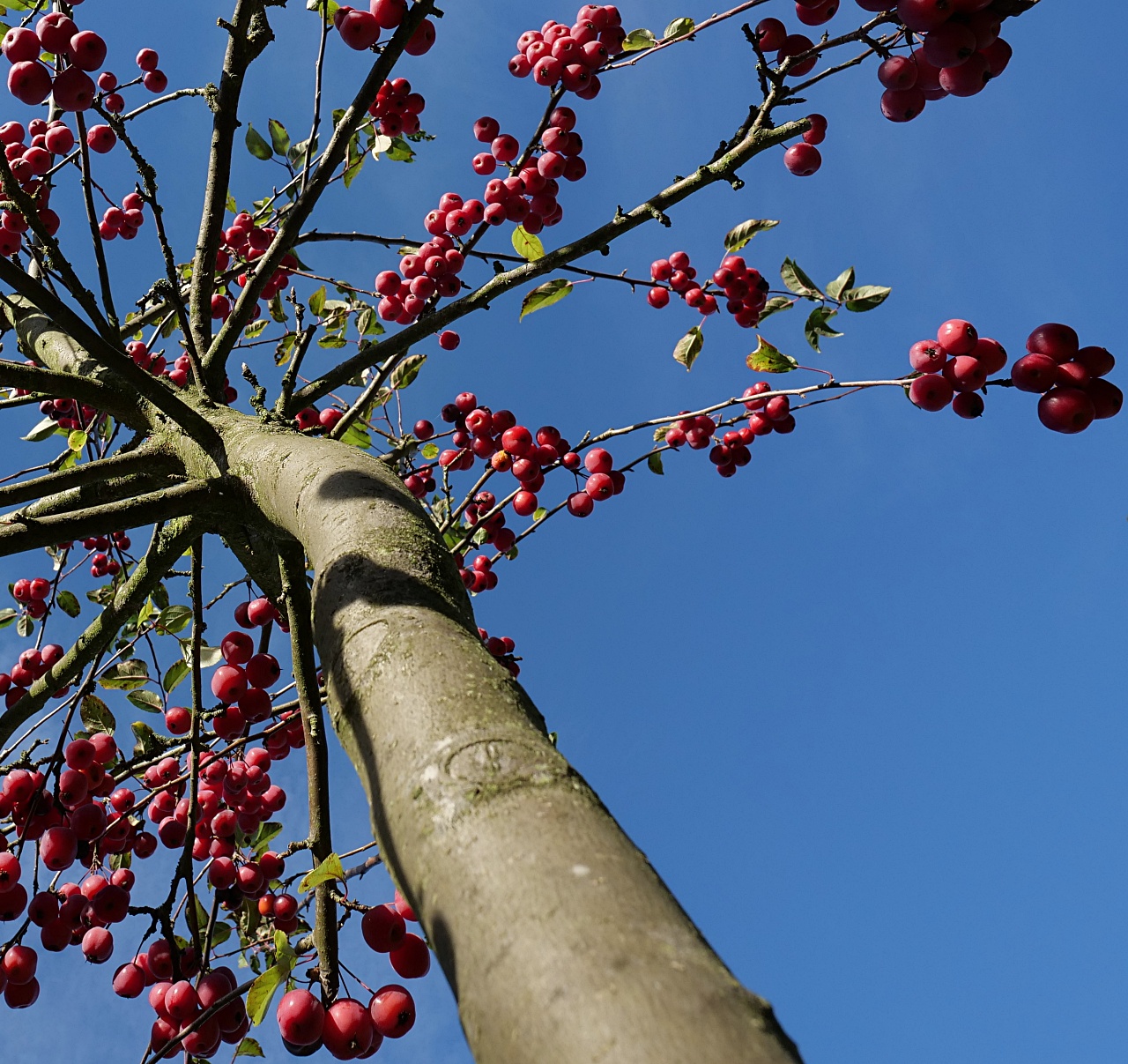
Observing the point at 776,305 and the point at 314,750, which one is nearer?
the point at 314,750

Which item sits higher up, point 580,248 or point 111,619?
point 580,248

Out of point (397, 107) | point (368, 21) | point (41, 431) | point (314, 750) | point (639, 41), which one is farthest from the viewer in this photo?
point (41, 431)

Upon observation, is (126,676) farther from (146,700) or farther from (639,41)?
(639,41)

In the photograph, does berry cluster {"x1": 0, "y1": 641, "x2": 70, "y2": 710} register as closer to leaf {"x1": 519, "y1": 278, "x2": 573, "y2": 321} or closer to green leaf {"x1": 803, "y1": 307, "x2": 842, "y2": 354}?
leaf {"x1": 519, "y1": 278, "x2": 573, "y2": 321}

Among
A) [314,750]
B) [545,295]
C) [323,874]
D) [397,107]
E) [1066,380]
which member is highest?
[397,107]

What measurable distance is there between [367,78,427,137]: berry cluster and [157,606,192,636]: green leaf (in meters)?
2.22

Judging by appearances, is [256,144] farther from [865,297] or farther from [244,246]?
[865,297]

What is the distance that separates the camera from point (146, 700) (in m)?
3.28

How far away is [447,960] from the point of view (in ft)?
2.57

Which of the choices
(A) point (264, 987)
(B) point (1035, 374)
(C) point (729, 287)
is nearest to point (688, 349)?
(C) point (729, 287)

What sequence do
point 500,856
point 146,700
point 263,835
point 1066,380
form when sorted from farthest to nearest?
point 146,700 < point 263,835 < point 1066,380 < point 500,856

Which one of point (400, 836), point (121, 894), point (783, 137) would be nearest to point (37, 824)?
point (121, 894)

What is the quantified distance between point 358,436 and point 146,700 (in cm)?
151

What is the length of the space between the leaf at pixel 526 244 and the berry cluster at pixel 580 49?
0.52 m
